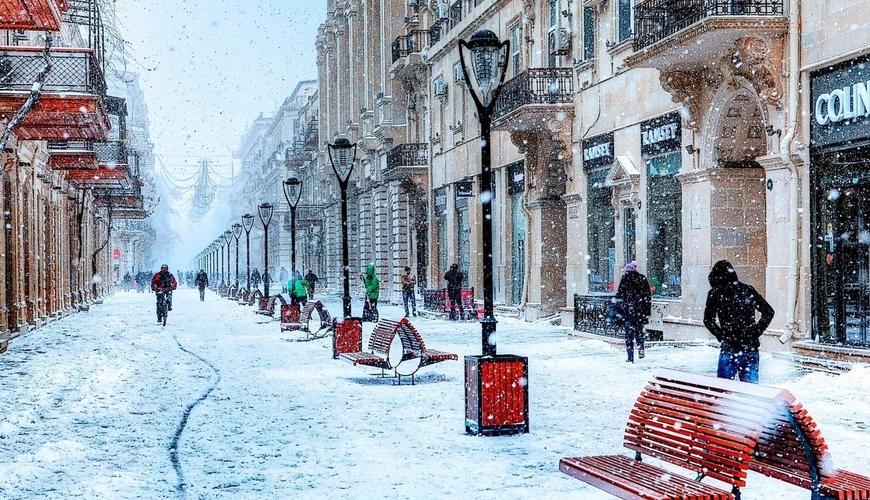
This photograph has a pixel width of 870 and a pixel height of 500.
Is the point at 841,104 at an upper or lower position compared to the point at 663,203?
upper

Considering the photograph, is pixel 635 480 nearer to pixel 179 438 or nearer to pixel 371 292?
pixel 179 438

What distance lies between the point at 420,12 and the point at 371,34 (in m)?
6.82

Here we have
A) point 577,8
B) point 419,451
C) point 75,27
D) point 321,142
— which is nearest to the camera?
point 419,451

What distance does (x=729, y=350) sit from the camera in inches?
403

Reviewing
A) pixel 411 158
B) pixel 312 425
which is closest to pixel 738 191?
pixel 312 425

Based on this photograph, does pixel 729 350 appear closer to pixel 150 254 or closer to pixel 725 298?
pixel 725 298

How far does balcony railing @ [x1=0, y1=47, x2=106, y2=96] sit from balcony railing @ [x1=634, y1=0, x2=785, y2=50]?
10.2 meters

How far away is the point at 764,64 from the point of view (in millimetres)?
16656

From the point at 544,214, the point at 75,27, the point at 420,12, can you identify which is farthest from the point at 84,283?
the point at 544,214

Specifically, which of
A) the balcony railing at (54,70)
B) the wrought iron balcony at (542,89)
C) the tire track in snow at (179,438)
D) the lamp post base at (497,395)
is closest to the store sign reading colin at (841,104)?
the lamp post base at (497,395)

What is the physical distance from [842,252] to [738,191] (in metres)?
3.81

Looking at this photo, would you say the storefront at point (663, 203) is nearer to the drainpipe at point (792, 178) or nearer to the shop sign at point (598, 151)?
the shop sign at point (598, 151)

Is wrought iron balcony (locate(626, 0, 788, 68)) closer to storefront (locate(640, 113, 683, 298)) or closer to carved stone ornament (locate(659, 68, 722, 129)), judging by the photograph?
carved stone ornament (locate(659, 68, 722, 129))

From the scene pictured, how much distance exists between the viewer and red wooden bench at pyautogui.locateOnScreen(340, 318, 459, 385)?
1412cm
